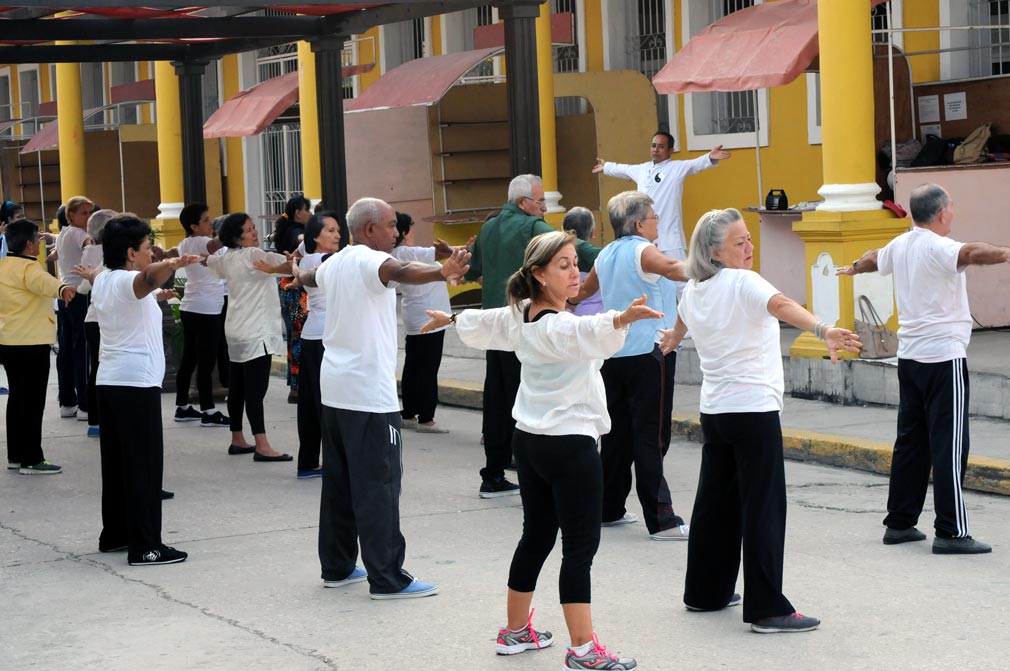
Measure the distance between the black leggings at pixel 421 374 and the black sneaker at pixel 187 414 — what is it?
1958 millimetres

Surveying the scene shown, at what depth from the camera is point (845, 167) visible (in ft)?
38.1

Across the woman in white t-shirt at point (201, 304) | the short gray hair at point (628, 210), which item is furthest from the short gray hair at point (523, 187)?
the woman in white t-shirt at point (201, 304)

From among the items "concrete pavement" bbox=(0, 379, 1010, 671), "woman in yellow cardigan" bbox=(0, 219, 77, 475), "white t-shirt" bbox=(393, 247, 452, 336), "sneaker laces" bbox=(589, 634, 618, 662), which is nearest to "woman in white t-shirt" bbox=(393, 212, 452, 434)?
"white t-shirt" bbox=(393, 247, 452, 336)

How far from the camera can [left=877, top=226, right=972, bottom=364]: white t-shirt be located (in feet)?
24.2

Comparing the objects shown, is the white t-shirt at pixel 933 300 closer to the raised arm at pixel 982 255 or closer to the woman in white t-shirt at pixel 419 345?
the raised arm at pixel 982 255

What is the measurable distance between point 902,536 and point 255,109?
1478 cm

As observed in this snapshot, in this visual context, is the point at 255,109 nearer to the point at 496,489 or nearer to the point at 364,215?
the point at 496,489

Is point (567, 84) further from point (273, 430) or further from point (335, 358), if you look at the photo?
point (335, 358)

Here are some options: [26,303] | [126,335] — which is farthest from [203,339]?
[126,335]

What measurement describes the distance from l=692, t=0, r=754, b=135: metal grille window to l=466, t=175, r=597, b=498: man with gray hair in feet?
25.1

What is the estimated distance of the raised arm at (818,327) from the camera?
5508 millimetres

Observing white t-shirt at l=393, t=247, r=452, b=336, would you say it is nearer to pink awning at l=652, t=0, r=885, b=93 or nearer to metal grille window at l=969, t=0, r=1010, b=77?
pink awning at l=652, t=0, r=885, b=93

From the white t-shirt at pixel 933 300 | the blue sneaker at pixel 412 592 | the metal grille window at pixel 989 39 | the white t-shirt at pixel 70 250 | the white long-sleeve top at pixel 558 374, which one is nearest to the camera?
the white long-sleeve top at pixel 558 374

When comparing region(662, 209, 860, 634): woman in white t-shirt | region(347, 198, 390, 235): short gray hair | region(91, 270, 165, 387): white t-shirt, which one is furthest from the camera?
region(91, 270, 165, 387): white t-shirt
